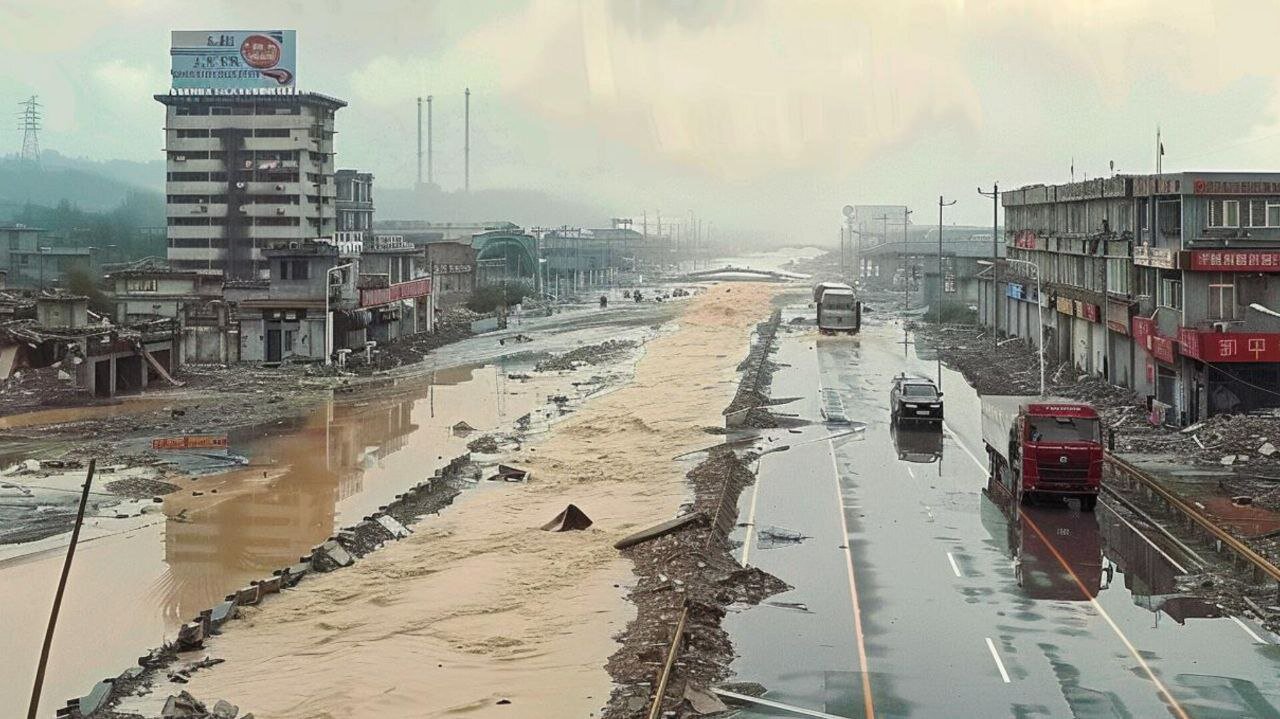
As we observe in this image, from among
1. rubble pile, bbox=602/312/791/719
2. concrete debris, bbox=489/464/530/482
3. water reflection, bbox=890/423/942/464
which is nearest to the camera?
rubble pile, bbox=602/312/791/719

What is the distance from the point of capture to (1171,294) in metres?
61.2

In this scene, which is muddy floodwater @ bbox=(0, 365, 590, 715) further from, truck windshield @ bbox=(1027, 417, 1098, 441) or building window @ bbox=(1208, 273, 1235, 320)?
building window @ bbox=(1208, 273, 1235, 320)

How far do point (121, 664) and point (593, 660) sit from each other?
9970 millimetres

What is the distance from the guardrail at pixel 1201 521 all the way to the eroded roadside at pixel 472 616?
1446cm

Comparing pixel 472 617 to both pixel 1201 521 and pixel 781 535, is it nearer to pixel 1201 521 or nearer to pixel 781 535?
pixel 781 535

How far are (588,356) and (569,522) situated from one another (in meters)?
66.0

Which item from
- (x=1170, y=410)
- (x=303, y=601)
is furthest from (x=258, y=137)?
(x=303, y=601)

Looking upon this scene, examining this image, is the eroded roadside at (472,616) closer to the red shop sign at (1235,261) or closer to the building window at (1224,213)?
the red shop sign at (1235,261)

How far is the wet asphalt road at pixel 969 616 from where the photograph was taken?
24.7m

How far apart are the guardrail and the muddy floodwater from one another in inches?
975

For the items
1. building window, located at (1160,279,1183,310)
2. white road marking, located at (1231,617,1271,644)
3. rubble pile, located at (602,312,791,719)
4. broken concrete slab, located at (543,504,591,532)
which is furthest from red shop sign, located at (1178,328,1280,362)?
white road marking, located at (1231,617,1271,644)

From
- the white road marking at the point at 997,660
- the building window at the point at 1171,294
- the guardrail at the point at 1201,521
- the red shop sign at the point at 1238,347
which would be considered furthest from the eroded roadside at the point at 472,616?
the building window at the point at 1171,294

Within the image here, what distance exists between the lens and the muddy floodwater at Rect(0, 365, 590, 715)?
3219 centimetres

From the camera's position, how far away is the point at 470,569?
3803 centimetres
